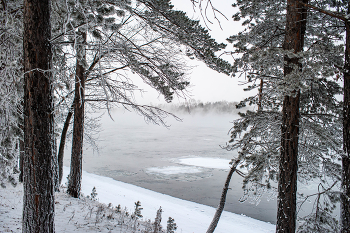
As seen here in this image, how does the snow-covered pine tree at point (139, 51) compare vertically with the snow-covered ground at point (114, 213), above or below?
above

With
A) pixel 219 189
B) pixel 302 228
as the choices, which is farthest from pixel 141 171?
pixel 302 228

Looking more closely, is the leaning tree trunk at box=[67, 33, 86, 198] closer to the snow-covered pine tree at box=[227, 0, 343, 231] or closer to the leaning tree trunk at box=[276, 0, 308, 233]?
the snow-covered pine tree at box=[227, 0, 343, 231]

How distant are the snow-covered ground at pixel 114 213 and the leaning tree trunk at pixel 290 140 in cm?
375

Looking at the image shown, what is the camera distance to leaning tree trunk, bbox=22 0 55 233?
3648mm

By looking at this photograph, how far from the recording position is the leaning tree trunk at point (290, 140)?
16.2 feet

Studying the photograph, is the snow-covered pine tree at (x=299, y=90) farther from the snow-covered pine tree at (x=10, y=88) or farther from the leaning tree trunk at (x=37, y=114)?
the snow-covered pine tree at (x=10, y=88)

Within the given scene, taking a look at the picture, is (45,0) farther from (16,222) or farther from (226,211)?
(226,211)

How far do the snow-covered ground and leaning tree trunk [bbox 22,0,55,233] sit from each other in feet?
6.55

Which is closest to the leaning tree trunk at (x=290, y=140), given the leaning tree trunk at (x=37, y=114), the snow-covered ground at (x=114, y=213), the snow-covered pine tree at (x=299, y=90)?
the snow-covered pine tree at (x=299, y=90)

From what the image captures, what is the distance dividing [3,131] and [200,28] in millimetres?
4247

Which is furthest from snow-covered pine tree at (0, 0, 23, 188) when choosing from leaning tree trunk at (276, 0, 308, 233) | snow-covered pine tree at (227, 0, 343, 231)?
leaning tree trunk at (276, 0, 308, 233)

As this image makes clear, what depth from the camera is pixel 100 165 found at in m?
24.7

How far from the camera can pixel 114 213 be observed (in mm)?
7586

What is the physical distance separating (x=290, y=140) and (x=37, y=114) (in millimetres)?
4703
